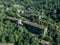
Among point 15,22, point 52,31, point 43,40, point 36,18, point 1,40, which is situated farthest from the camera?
point 36,18

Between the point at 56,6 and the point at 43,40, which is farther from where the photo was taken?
the point at 56,6

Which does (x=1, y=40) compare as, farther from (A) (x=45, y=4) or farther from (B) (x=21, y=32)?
(A) (x=45, y=4)

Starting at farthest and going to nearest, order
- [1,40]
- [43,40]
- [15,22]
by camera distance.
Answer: [15,22] → [43,40] → [1,40]

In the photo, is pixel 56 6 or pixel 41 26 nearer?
pixel 41 26

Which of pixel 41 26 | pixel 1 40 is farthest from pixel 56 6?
pixel 1 40

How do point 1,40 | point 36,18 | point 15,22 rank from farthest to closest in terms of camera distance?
point 36,18
point 15,22
point 1,40

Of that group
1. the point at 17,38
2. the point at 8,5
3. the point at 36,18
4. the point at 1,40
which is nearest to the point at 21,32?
the point at 17,38

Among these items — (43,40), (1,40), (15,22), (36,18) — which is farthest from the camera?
(36,18)

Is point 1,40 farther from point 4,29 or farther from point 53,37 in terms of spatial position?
point 53,37
